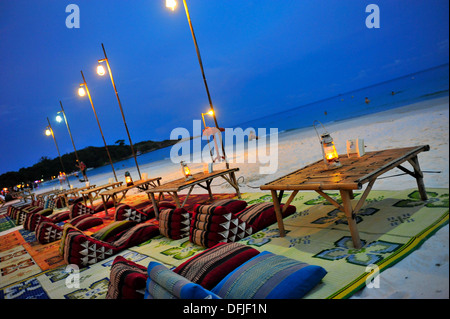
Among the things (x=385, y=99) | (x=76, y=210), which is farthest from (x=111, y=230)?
(x=385, y=99)

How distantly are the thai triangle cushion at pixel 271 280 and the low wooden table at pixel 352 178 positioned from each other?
2.56 feet

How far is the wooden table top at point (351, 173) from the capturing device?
2680mm

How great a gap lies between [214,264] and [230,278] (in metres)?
0.30

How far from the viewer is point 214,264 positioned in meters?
2.46

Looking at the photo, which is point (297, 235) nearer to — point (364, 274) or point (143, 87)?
point (364, 274)

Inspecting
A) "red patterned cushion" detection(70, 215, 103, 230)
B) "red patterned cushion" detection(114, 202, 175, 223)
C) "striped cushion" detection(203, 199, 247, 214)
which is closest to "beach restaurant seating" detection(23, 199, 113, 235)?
"red patterned cushion" detection(70, 215, 103, 230)

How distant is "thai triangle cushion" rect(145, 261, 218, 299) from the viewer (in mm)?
1473

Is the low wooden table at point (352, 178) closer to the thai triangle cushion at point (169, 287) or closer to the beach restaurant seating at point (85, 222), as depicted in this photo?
the thai triangle cushion at point (169, 287)

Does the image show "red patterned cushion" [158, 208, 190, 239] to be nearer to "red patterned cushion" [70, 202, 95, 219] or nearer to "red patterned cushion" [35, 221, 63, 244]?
"red patterned cushion" [35, 221, 63, 244]

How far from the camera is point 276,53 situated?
61594 millimetres

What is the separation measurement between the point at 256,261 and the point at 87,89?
38.0ft

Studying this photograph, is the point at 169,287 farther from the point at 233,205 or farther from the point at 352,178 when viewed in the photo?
the point at 233,205
